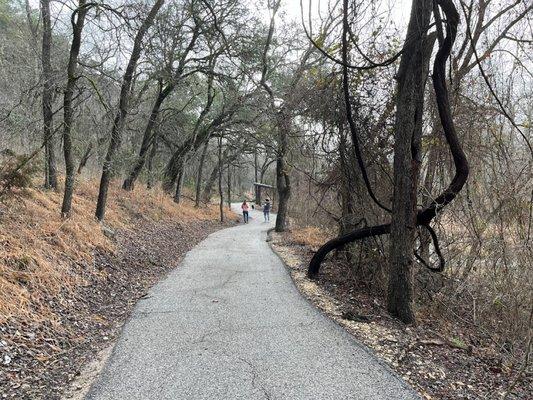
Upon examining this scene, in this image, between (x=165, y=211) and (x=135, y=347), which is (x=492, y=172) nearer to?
(x=135, y=347)

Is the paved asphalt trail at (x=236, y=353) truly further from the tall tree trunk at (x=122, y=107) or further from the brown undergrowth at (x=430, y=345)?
the tall tree trunk at (x=122, y=107)

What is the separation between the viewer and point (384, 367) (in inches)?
176

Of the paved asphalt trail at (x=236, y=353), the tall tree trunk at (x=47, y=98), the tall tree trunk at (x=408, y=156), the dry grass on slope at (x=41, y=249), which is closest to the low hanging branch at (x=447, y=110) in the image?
the tall tree trunk at (x=408, y=156)

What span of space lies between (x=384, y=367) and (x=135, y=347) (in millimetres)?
2827

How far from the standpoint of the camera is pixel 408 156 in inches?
237

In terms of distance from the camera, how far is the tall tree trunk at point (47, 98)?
28.7 ft

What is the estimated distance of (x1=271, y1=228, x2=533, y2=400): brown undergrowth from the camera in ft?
13.9

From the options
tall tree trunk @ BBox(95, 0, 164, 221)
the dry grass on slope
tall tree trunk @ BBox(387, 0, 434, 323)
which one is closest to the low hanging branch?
tall tree trunk @ BBox(387, 0, 434, 323)

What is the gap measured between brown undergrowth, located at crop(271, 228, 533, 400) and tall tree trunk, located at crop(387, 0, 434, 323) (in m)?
0.50

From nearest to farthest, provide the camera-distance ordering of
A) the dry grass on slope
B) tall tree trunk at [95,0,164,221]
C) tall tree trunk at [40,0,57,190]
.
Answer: the dry grass on slope → tall tree trunk at [40,0,57,190] → tall tree trunk at [95,0,164,221]

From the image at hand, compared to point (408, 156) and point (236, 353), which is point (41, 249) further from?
point (408, 156)

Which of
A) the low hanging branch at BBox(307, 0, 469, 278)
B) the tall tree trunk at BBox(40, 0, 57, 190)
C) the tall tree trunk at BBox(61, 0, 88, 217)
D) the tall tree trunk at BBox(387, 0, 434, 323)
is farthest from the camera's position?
the tall tree trunk at BBox(40, 0, 57, 190)

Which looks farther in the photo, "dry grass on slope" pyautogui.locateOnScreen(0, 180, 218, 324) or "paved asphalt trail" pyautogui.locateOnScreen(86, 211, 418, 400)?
"dry grass on slope" pyautogui.locateOnScreen(0, 180, 218, 324)

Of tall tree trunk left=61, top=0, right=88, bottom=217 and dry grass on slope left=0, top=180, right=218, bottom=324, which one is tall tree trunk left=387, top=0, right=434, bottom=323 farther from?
tall tree trunk left=61, top=0, right=88, bottom=217
